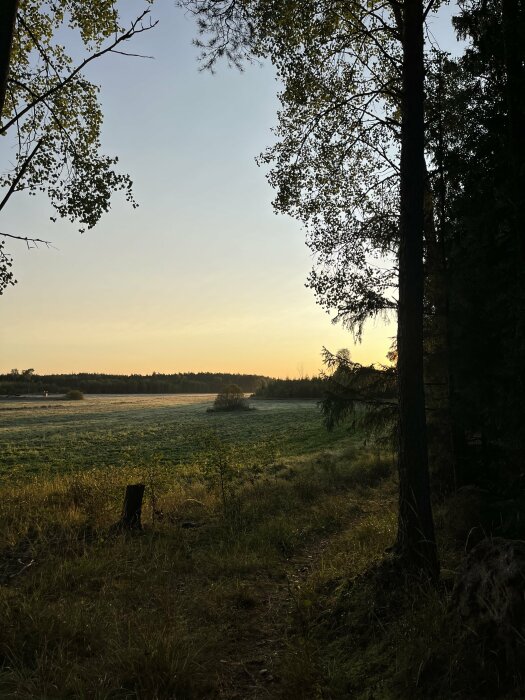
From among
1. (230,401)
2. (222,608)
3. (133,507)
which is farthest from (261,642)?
(230,401)

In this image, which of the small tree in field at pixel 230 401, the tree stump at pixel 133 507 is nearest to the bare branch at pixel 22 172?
the tree stump at pixel 133 507

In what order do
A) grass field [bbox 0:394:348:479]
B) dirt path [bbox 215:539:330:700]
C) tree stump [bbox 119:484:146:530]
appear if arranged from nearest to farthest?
dirt path [bbox 215:539:330:700] < tree stump [bbox 119:484:146:530] < grass field [bbox 0:394:348:479]

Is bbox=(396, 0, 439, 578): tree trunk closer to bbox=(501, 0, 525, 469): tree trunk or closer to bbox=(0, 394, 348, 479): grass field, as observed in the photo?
bbox=(501, 0, 525, 469): tree trunk

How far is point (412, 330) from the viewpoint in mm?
6227

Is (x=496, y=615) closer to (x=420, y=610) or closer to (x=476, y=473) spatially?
(x=420, y=610)

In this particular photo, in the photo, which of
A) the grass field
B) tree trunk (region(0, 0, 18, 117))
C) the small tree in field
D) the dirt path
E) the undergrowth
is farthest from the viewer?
the small tree in field

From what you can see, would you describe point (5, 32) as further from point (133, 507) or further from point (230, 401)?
point (230, 401)

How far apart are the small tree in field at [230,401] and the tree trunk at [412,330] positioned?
57.4m

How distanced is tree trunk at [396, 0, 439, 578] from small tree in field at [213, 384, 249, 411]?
188 feet

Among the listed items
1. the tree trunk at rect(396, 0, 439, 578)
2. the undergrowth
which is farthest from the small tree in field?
the tree trunk at rect(396, 0, 439, 578)

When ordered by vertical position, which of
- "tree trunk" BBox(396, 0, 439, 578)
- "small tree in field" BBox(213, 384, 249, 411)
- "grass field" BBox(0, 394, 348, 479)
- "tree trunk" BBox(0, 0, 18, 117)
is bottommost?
"grass field" BBox(0, 394, 348, 479)

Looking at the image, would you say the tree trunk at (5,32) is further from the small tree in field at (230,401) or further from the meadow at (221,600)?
the small tree in field at (230,401)

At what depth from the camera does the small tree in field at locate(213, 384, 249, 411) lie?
209 feet

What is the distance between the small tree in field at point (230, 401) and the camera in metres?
63.6
